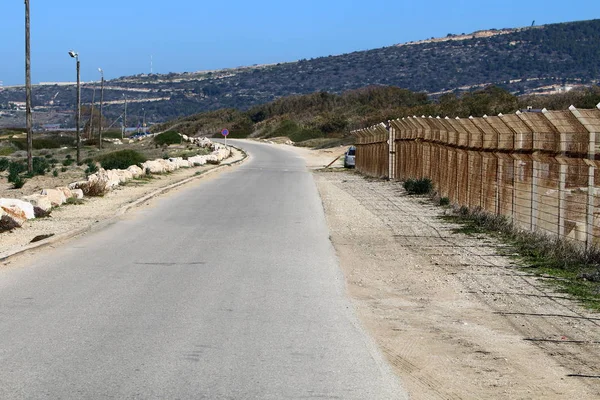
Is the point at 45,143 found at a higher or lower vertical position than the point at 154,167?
higher

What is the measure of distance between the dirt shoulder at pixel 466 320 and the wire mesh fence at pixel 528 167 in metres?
1.19

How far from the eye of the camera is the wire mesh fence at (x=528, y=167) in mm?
13430

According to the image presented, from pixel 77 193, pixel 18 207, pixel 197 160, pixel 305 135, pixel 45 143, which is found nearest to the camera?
pixel 18 207

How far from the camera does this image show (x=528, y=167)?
1655cm

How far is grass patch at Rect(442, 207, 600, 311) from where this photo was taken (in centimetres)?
1163

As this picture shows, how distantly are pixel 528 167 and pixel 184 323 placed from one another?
914 centimetres

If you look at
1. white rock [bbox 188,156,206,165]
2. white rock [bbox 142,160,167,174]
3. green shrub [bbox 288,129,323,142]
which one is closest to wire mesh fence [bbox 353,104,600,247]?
white rock [bbox 142,160,167,174]

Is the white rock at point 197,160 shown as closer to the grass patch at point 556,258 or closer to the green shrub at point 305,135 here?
the grass patch at point 556,258

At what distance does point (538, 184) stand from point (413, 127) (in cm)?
1636

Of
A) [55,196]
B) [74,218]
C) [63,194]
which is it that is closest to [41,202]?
[74,218]

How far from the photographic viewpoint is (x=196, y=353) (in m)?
7.88

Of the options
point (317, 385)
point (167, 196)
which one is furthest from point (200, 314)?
point (167, 196)

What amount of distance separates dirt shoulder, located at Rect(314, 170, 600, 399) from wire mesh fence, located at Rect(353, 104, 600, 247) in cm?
119

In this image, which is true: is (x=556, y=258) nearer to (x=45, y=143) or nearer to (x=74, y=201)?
(x=74, y=201)
